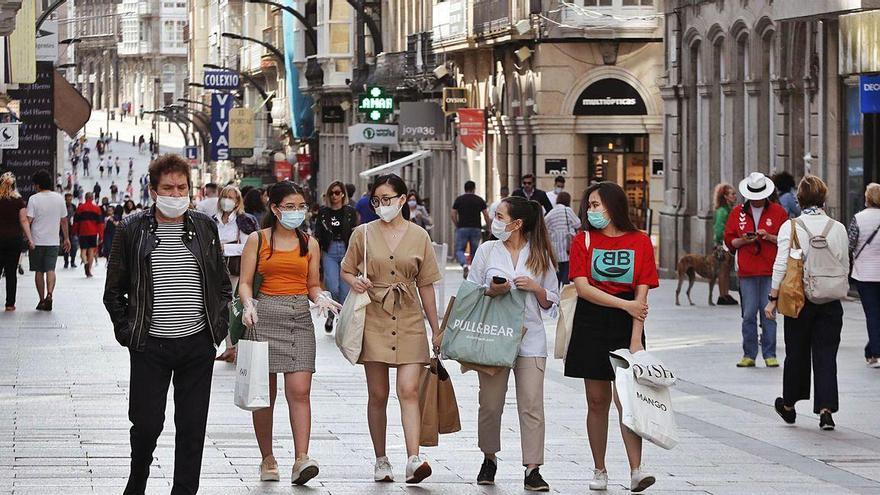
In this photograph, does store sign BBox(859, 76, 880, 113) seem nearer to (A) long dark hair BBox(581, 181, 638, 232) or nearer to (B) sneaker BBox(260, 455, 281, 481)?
(A) long dark hair BBox(581, 181, 638, 232)

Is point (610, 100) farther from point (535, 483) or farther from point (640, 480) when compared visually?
point (640, 480)

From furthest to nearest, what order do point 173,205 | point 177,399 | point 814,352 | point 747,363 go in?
1. point 747,363
2. point 814,352
3. point 177,399
4. point 173,205

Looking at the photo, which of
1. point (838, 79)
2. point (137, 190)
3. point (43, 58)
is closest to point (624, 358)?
point (838, 79)

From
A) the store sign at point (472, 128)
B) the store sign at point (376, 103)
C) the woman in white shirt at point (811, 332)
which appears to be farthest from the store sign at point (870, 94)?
the store sign at point (376, 103)

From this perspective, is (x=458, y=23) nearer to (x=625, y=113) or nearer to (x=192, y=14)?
(x=625, y=113)

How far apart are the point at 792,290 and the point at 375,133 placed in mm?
39053

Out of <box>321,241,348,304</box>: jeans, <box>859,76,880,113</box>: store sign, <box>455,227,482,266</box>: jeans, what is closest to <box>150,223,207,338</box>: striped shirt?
<box>321,241,348,304</box>: jeans

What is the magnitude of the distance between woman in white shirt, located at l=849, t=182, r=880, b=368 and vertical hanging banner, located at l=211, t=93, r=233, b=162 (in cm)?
5949

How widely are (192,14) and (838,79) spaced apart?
11484 cm

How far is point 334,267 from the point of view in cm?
2114

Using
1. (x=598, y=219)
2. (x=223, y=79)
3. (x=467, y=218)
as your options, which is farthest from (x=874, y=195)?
(x=223, y=79)

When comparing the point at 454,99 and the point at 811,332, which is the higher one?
the point at 454,99

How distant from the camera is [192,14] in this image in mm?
139000

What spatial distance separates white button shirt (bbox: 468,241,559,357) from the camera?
10969 millimetres
